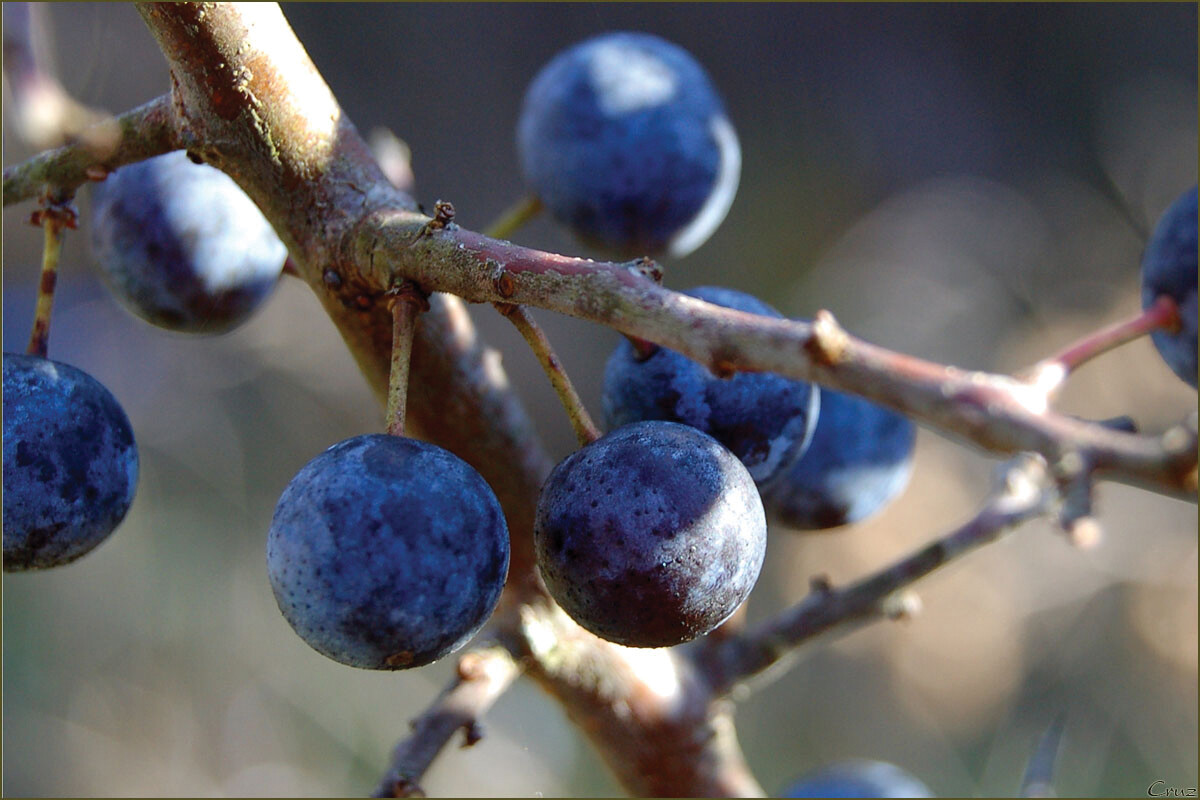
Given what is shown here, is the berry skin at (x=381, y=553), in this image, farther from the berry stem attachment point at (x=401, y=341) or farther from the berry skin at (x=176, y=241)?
the berry skin at (x=176, y=241)

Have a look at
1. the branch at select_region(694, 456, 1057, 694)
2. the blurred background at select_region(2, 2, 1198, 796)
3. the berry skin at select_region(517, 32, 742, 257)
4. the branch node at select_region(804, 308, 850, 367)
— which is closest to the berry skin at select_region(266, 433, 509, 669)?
the branch node at select_region(804, 308, 850, 367)

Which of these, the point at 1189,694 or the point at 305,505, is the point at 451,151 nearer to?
the point at 1189,694

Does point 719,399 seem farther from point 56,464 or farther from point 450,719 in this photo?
point 56,464

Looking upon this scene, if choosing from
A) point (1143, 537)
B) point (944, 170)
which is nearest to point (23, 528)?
point (1143, 537)

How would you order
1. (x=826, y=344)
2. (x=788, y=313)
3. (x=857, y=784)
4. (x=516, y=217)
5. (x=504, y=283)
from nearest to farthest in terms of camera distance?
(x=826, y=344) → (x=504, y=283) → (x=516, y=217) → (x=857, y=784) → (x=788, y=313)

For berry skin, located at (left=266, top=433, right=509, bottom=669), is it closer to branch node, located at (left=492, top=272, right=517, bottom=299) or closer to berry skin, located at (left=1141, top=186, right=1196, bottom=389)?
branch node, located at (left=492, top=272, right=517, bottom=299)

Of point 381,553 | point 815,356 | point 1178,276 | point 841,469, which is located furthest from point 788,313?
point 815,356
